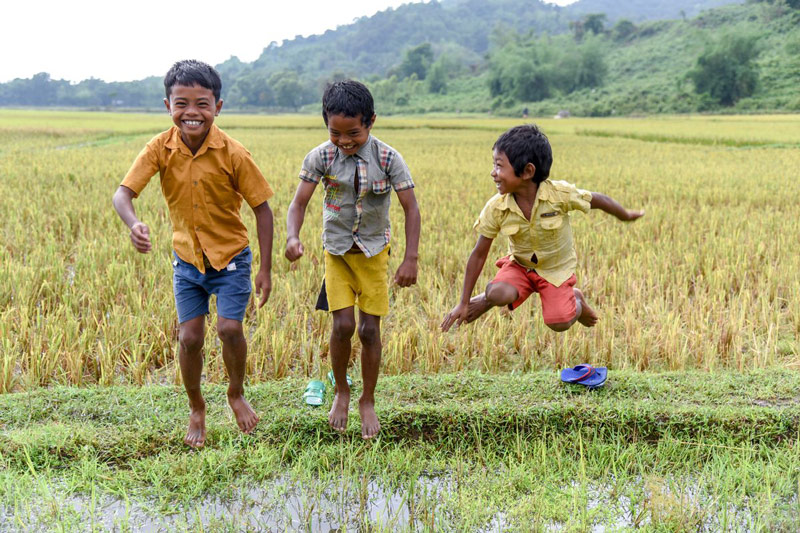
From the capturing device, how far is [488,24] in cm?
16412

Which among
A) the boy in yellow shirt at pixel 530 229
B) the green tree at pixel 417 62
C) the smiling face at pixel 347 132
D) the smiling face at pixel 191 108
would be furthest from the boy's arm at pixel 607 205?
the green tree at pixel 417 62

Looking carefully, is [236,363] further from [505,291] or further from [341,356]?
[505,291]

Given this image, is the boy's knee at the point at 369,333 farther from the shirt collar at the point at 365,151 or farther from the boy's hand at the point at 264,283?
the shirt collar at the point at 365,151

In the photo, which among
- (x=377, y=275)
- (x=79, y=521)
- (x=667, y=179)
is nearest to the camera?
(x=79, y=521)

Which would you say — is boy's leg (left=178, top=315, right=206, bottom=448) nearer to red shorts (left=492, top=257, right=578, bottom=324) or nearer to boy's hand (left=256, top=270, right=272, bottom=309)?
boy's hand (left=256, top=270, right=272, bottom=309)

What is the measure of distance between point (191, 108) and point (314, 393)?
4.05 ft

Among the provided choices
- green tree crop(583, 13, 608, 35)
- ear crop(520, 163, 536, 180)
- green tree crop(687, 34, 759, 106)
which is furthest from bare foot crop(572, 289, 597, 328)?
green tree crop(583, 13, 608, 35)

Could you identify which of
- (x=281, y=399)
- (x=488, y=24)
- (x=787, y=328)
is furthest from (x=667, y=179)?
(x=488, y=24)

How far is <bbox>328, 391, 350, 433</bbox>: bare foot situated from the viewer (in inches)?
90.6

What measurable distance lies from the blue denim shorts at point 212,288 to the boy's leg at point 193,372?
0.14 feet

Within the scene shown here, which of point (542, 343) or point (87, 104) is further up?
point (87, 104)

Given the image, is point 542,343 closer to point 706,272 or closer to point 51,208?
point 706,272

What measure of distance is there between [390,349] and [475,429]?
78 cm

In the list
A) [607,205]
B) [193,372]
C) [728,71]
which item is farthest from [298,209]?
[728,71]
